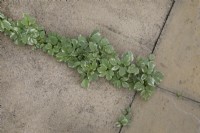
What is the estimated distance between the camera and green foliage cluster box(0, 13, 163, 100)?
4.04 meters

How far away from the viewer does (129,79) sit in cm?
412

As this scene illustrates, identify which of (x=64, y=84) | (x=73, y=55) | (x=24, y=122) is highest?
(x=73, y=55)

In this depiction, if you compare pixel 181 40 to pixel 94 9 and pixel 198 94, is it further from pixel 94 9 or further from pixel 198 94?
pixel 94 9

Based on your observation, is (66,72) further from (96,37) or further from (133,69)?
(133,69)

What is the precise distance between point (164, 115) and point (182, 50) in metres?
0.64

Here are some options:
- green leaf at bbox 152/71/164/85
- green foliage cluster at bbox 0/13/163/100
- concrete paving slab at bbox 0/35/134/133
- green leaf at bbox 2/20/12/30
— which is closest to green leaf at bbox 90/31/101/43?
green foliage cluster at bbox 0/13/163/100

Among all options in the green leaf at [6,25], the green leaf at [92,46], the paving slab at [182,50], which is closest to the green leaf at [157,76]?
the paving slab at [182,50]

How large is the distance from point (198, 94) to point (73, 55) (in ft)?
3.97

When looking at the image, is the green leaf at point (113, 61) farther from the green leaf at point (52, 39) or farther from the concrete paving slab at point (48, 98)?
the green leaf at point (52, 39)

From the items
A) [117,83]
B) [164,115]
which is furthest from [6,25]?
[164,115]

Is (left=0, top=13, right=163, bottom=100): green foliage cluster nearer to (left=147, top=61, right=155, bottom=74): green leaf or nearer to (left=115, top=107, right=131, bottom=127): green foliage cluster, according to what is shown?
(left=147, top=61, right=155, bottom=74): green leaf

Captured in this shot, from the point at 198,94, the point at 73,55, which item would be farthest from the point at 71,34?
the point at 198,94

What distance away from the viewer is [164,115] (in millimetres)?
4117

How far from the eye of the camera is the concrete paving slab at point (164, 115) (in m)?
4.09
